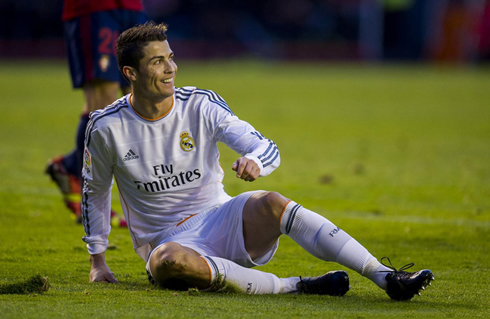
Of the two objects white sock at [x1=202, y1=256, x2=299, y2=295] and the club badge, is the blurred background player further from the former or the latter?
white sock at [x1=202, y1=256, x2=299, y2=295]

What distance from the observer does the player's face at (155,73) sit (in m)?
4.01

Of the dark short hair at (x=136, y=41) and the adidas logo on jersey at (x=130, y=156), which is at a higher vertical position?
the dark short hair at (x=136, y=41)

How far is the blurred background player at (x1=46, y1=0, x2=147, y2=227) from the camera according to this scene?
5.80 m

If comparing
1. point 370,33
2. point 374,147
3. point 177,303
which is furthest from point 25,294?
point 370,33

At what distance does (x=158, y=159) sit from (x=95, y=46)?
205cm

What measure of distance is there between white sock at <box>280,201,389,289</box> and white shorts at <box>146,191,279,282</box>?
0.26 metres

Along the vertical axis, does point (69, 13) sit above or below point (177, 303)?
above

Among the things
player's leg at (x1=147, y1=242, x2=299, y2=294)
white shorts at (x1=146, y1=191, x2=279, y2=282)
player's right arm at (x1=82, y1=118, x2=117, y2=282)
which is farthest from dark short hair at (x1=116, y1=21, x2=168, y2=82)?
player's leg at (x1=147, y1=242, x2=299, y2=294)

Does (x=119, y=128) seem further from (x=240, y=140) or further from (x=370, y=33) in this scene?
(x=370, y=33)

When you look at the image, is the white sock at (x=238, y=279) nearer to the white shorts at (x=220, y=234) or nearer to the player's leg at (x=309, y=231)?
the white shorts at (x=220, y=234)

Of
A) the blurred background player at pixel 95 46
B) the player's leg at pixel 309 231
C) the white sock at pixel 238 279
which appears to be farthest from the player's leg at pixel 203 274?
the blurred background player at pixel 95 46

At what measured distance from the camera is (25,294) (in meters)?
3.79

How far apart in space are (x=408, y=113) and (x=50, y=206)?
1184 cm

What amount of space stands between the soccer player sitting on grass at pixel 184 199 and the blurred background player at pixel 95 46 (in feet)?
5.54
